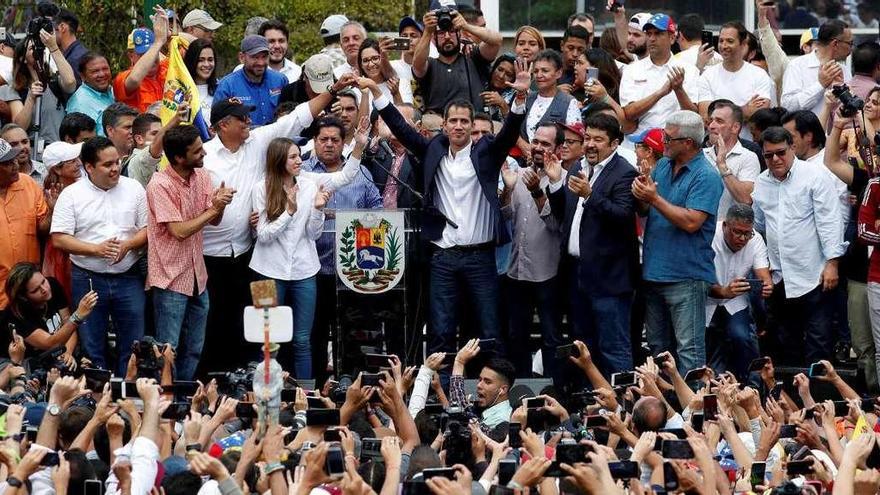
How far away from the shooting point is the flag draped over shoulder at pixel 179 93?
15172mm

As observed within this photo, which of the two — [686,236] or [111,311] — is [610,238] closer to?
[686,236]

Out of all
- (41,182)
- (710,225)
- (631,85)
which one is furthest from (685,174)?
(41,182)

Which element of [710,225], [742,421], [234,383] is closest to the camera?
Result: [742,421]

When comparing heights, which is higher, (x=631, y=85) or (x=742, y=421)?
(x=631, y=85)

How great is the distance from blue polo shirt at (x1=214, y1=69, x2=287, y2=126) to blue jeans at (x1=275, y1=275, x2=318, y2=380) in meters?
2.12

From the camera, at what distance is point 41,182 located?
592 inches

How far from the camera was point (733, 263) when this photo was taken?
14.2m

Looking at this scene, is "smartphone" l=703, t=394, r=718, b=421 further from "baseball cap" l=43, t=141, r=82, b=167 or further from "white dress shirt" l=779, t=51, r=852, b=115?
"baseball cap" l=43, t=141, r=82, b=167

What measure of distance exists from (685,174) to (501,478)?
17.1ft

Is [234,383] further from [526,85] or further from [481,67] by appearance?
[481,67]

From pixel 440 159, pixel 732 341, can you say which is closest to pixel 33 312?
pixel 440 159

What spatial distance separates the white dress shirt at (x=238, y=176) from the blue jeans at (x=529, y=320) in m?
1.96

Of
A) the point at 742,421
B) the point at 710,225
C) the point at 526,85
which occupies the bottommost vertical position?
the point at 742,421

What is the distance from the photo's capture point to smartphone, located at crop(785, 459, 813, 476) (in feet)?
30.9
